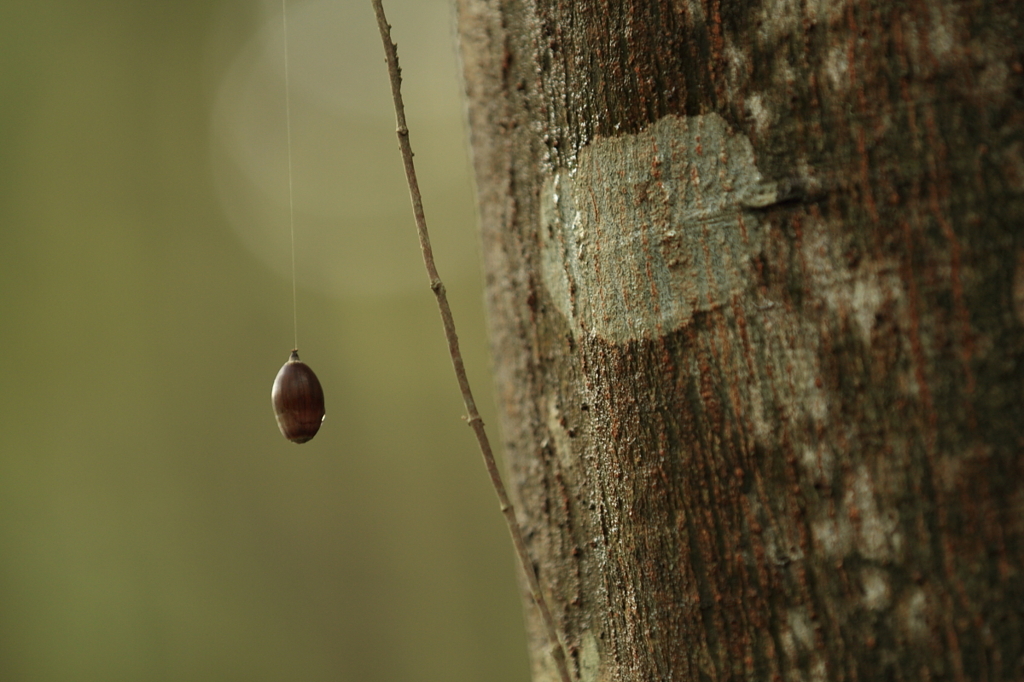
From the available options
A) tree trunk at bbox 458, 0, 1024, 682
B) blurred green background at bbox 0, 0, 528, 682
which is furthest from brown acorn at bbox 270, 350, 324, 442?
blurred green background at bbox 0, 0, 528, 682

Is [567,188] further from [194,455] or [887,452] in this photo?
[194,455]

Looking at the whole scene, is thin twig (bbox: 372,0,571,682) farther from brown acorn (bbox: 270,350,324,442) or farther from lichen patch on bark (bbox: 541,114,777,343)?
brown acorn (bbox: 270,350,324,442)

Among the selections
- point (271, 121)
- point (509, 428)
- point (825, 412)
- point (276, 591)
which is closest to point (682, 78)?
point (825, 412)

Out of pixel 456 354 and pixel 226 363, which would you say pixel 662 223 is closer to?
pixel 456 354

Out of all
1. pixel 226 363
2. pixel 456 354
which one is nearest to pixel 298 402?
pixel 456 354

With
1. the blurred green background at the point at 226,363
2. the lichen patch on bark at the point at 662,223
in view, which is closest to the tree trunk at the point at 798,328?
the lichen patch on bark at the point at 662,223
